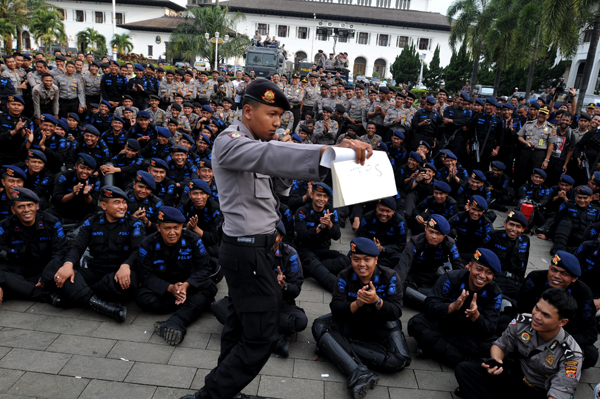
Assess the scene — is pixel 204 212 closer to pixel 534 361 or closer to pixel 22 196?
pixel 22 196

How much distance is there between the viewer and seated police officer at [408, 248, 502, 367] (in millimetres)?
3842

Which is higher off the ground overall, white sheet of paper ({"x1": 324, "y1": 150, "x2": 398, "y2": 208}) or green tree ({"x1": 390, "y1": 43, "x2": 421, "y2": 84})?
green tree ({"x1": 390, "y1": 43, "x2": 421, "y2": 84})

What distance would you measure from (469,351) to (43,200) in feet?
19.1

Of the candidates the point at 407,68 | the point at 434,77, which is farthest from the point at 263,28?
the point at 434,77

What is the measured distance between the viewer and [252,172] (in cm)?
218

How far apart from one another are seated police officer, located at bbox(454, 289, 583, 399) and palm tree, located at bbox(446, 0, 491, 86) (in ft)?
74.4

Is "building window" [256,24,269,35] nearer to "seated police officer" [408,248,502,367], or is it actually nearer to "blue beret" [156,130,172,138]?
"blue beret" [156,130,172,138]

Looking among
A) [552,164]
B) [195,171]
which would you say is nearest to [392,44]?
[552,164]

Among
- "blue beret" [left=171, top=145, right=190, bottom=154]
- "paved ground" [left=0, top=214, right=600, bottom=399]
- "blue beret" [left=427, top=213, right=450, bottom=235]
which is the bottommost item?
"paved ground" [left=0, top=214, right=600, bottom=399]

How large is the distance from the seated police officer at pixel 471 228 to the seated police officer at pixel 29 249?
494 cm

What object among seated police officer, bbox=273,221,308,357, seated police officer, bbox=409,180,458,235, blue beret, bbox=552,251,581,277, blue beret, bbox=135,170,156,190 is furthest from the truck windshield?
blue beret, bbox=552,251,581,277

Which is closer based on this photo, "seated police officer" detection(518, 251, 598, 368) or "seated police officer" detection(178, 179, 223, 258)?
"seated police officer" detection(518, 251, 598, 368)

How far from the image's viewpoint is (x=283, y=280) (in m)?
4.02

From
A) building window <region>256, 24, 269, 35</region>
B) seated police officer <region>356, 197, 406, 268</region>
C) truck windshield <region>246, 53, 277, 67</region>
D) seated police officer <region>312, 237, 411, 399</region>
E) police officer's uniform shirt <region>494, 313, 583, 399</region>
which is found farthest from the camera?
building window <region>256, 24, 269, 35</region>
